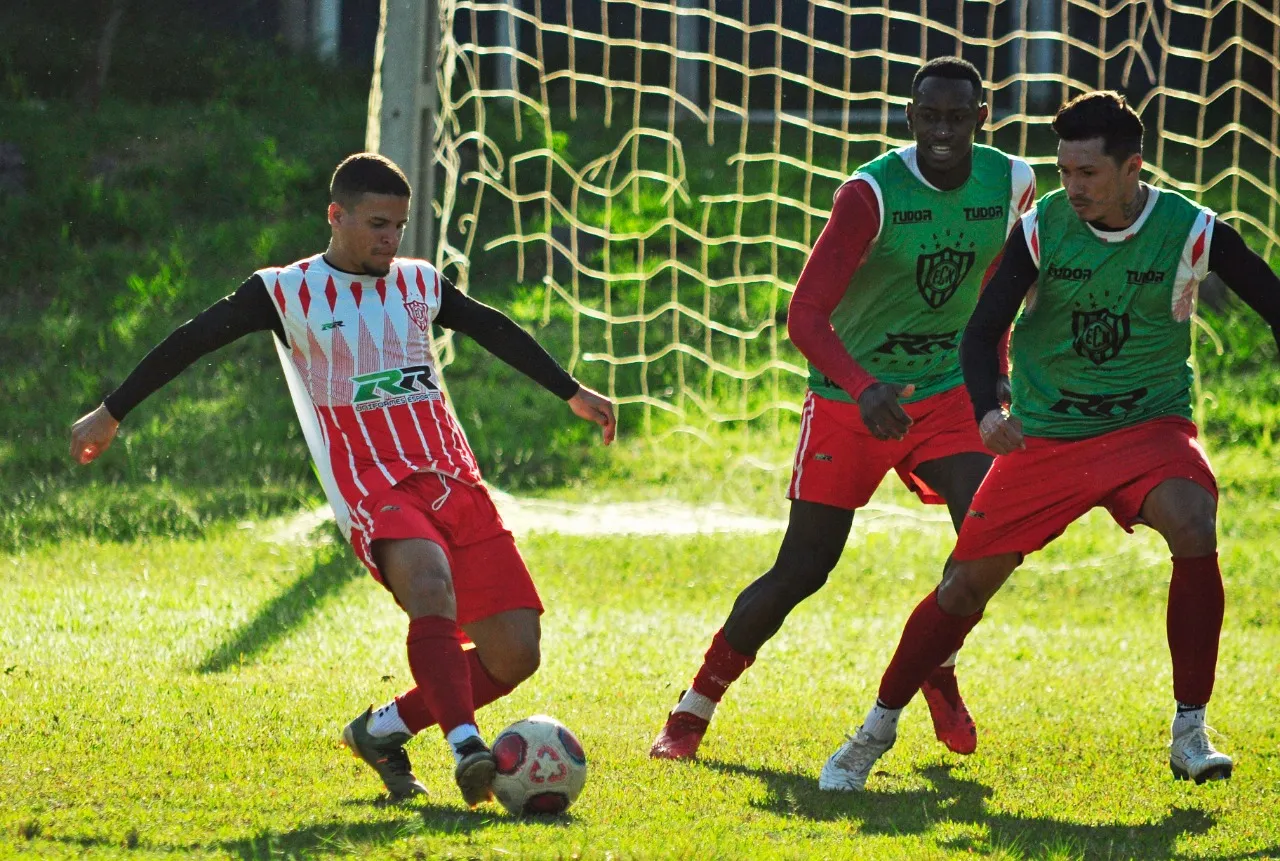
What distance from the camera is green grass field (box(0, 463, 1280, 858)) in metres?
4.34

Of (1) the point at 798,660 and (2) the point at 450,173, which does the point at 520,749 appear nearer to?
(1) the point at 798,660

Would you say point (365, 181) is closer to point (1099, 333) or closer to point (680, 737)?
point (680, 737)

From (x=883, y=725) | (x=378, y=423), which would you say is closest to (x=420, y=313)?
(x=378, y=423)

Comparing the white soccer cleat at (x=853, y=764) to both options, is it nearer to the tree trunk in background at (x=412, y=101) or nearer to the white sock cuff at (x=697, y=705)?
the white sock cuff at (x=697, y=705)

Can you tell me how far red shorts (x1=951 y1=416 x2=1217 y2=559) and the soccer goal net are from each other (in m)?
6.66

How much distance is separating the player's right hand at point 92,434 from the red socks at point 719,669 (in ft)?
6.42

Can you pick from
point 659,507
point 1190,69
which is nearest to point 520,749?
point 659,507

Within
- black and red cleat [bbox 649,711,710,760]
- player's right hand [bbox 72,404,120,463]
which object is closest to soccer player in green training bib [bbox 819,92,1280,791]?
black and red cleat [bbox 649,711,710,760]

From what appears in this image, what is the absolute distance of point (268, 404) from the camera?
40.5 feet

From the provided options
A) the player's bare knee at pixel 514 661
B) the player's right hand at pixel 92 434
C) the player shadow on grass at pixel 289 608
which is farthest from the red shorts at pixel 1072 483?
the player shadow on grass at pixel 289 608

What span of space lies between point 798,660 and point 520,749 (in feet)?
10.2

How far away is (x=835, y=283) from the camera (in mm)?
5191

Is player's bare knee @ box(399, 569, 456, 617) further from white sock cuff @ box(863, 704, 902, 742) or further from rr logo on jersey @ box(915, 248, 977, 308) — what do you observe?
rr logo on jersey @ box(915, 248, 977, 308)

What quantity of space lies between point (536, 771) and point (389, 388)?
1.17m
